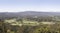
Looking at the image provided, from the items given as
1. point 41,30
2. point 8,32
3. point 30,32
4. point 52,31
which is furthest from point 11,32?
point 52,31

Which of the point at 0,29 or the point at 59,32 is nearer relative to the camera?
the point at 0,29

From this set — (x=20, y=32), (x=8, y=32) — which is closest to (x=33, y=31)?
(x=20, y=32)

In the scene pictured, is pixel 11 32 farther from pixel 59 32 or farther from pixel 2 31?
pixel 59 32

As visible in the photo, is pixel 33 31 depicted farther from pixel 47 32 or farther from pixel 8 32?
pixel 8 32

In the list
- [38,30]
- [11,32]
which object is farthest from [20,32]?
[38,30]

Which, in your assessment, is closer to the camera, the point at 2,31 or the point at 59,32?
the point at 2,31

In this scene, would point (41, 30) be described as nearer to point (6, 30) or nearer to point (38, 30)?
point (38, 30)

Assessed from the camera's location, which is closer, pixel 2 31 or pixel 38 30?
pixel 2 31
